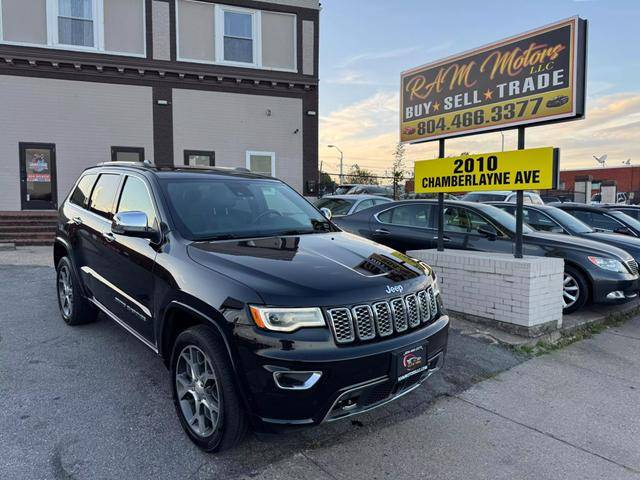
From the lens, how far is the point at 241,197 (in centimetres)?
405

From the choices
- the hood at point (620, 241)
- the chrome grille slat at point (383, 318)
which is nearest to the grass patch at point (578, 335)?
the hood at point (620, 241)

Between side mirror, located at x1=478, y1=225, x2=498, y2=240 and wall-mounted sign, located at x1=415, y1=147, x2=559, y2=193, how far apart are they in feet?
3.42

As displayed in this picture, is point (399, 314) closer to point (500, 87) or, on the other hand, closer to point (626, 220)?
point (500, 87)

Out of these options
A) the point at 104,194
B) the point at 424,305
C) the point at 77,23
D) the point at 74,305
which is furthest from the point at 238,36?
the point at 424,305

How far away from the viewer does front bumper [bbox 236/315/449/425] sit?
251 cm

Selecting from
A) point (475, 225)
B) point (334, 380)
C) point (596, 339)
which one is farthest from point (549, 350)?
point (334, 380)

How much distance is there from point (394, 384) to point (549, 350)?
3.03 m

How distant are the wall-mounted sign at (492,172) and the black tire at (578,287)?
66.0 inches

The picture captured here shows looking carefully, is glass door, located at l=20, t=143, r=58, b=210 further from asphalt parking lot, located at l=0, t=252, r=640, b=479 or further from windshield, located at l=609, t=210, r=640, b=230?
windshield, located at l=609, t=210, r=640, b=230

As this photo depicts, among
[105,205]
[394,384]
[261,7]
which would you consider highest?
[261,7]

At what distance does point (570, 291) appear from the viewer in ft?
20.6

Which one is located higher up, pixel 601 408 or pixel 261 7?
pixel 261 7

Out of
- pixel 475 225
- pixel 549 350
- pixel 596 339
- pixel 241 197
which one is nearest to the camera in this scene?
pixel 241 197

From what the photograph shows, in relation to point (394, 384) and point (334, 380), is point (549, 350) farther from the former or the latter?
point (334, 380)
